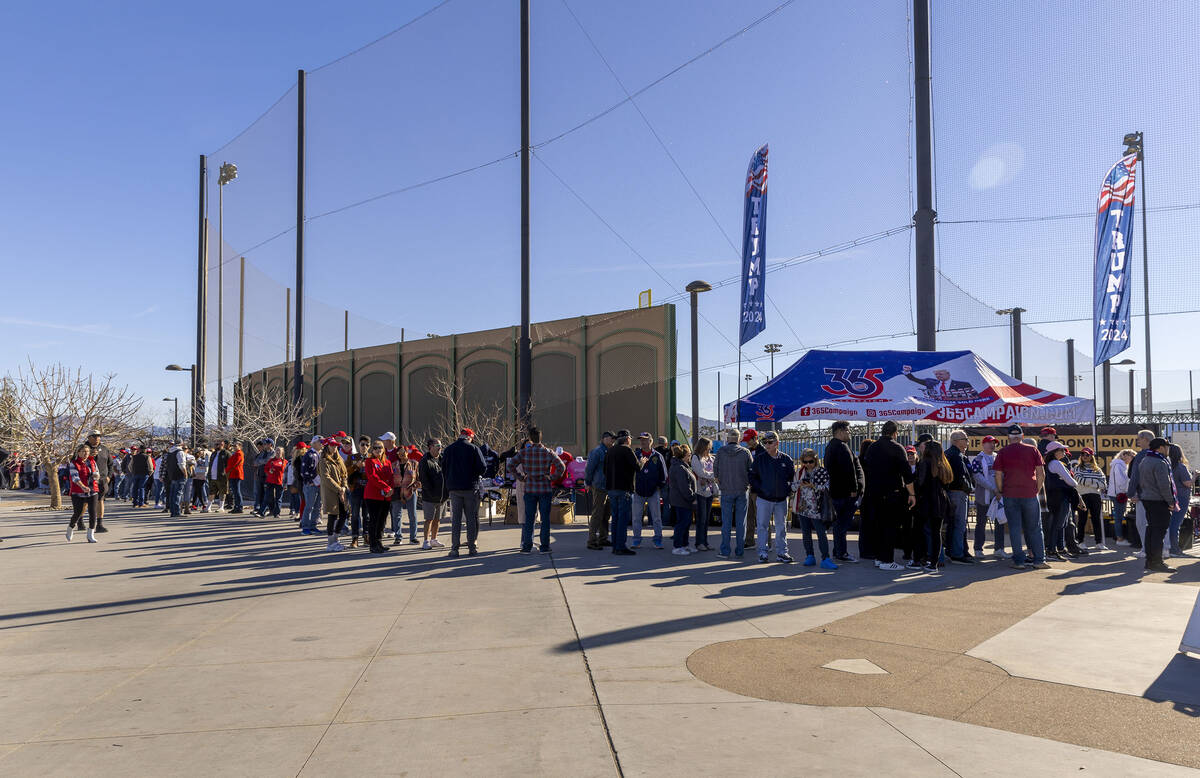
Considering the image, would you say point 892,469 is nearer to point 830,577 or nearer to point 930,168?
point 830,577

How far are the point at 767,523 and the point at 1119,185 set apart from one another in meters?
10.6

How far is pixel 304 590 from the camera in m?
8.66

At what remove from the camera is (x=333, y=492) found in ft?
39.8

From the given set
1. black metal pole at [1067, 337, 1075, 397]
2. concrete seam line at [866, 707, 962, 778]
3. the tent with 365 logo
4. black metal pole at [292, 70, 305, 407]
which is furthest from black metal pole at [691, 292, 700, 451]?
black metal pole at [1067, 337, 1075, 397]

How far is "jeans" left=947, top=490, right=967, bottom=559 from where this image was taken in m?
11.0

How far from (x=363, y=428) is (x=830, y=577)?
122ft

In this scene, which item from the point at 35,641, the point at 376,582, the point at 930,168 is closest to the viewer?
the point at 35,641

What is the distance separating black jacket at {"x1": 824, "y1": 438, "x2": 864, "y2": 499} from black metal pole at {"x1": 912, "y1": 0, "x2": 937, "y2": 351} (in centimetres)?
595

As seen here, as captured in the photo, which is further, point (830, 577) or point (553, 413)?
point (553, 413)

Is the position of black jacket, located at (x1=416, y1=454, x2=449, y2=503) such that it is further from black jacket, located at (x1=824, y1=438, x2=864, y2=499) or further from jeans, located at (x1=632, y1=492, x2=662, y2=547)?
black jacket, located at (x1=824, y1=438, x2=864, y2=499)

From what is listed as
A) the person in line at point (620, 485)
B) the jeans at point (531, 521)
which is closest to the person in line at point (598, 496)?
the person in line at point (620, 485)

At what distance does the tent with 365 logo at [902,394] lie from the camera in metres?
14.2

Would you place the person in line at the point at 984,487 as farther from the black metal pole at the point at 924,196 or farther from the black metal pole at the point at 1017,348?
the black metal pole at the point at 1017,348

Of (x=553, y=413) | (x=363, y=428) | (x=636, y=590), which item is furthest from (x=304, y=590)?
(x=363, y=428)
